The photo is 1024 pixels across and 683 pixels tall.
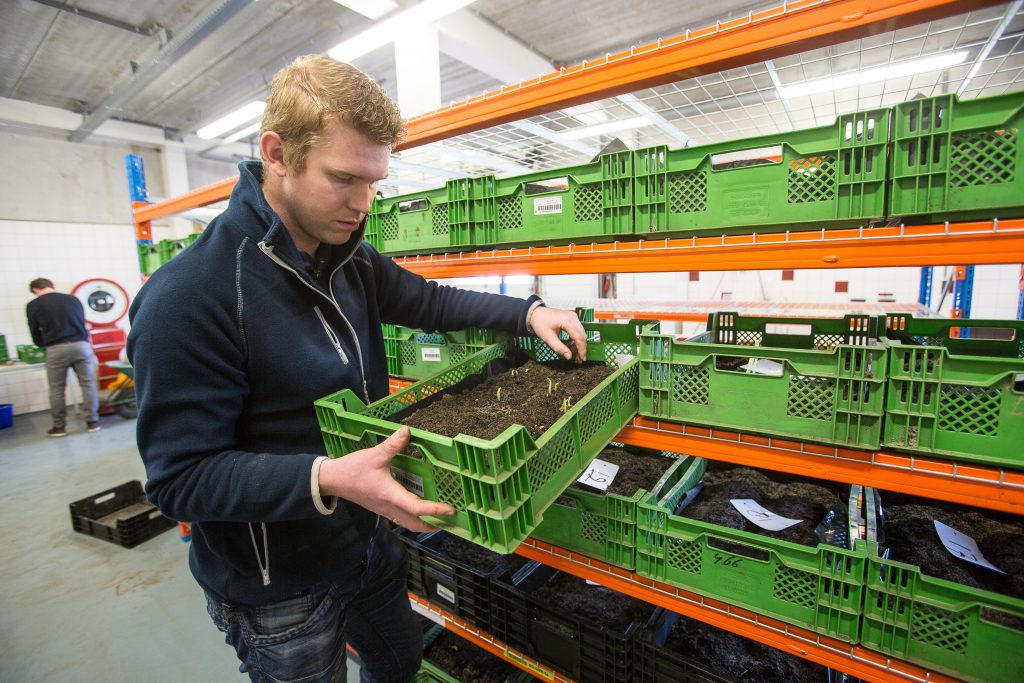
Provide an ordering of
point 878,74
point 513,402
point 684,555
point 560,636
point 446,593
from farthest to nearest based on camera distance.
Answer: point 878,74 → point 446,593 → point 560,636 → point 684,555 → point 513,402

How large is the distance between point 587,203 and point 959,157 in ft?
2.85

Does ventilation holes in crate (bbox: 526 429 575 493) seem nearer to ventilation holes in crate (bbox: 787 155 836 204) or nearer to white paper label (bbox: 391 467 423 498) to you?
white paper label (bbox: 391 467 423 498)

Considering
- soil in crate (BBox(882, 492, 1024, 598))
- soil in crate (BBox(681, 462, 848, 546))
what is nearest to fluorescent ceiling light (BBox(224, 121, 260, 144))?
soil in crate (BBox(681, 462, 848, 546))

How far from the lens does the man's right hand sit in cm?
88

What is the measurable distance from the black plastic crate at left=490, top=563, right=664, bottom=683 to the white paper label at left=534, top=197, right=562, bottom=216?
135cm

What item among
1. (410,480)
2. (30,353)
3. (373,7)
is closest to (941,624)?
(410,480)

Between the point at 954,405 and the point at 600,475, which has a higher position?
the point at 954,405

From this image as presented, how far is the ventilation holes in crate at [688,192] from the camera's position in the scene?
127 centimetres

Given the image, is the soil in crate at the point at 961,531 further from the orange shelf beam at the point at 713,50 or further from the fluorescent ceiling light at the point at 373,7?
the fluorescent ceiling light at the point at 373,7

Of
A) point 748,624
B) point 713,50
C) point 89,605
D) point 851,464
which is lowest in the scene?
point 89,605

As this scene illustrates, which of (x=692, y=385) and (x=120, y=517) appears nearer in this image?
(x=692, y=385)

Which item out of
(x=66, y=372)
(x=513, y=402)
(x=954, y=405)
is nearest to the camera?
(x=954, y=405)

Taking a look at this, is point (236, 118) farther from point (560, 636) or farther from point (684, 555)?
point (684, 555)

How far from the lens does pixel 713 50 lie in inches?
46.7
